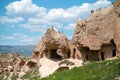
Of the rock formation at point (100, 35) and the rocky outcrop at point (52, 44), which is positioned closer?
the rock formation at point (100, 35)

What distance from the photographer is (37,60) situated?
5847 centimetres

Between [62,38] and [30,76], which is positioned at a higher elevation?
[62,38]

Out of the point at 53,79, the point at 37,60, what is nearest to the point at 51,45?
the point at 37,60

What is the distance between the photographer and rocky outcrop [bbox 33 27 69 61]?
5356cm

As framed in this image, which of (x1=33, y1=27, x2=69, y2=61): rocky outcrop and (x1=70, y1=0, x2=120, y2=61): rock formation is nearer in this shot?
(x1=70, y1=0, x2=120, y2=61): rock formation

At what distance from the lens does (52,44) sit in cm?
5409

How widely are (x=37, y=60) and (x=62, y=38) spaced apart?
27.2 feet

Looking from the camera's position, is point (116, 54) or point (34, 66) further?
point (34, 66)

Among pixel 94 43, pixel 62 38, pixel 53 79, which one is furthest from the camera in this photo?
pixel 62 38

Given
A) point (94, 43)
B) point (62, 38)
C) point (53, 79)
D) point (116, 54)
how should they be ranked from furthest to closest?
point (62, 38) → point (94, 43) → point (116, 54) → point (53, 79)

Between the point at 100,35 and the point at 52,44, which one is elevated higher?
the point at 100,35

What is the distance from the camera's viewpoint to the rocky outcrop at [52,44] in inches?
2109

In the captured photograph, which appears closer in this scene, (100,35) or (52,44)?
(100,35)

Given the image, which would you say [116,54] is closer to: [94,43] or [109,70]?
[94,43]
